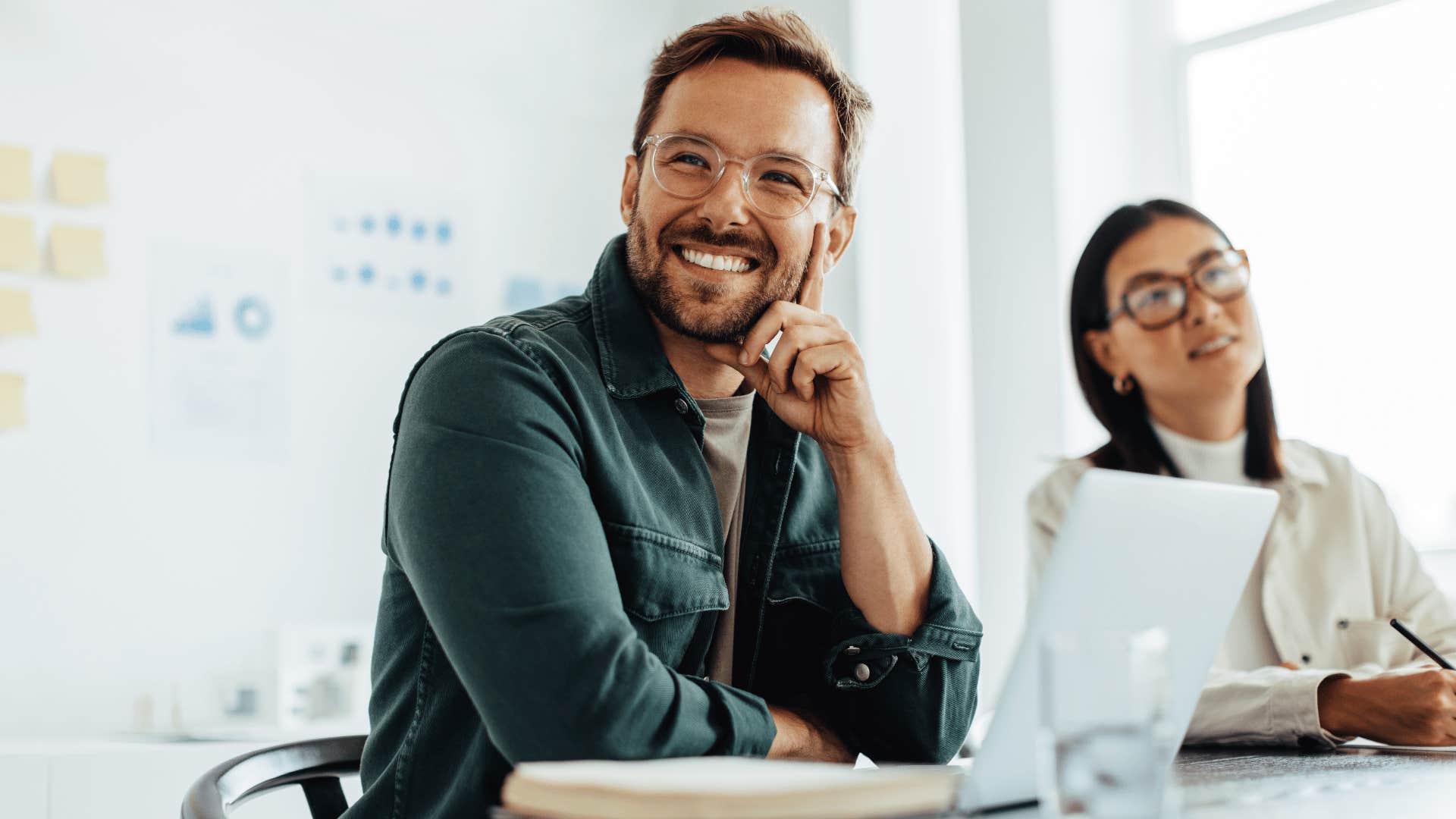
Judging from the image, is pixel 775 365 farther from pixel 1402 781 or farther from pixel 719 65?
pixel 1402 781

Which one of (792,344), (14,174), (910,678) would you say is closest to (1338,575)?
(910,678)

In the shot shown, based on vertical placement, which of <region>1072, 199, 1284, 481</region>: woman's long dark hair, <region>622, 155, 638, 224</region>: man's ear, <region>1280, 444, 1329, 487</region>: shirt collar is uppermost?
<region>622, 155, 638, 224</region>: man's ear

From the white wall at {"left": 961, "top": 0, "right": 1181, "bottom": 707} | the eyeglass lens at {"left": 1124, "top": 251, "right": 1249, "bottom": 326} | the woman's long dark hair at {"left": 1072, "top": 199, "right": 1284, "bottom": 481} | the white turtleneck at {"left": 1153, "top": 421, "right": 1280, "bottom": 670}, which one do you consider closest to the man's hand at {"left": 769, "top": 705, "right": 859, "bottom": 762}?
the white turtleneck at {"left": 1153, "top": 421, "right": 1280, "bottom": 670}

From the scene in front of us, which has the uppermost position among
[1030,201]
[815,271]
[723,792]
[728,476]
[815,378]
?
[1030,201]

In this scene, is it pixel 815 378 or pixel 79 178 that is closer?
pixel 815 378

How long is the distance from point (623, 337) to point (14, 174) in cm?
187

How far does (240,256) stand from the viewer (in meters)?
2.84

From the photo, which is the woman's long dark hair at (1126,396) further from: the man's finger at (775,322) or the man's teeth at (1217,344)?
the man's finger at (775,322)

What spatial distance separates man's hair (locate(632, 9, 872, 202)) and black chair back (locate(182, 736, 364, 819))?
74 cm

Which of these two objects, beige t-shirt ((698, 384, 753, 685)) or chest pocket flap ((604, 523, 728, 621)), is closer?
chest pocket flap ((604, 523, 728, 621))

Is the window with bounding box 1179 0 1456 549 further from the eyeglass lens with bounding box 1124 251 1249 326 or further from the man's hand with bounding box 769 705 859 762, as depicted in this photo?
the man's hand with bounding box 769 705 859 762

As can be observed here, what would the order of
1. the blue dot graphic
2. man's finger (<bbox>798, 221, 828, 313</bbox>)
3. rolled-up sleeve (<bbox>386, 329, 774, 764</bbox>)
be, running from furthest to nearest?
the blue dot graphic < man's finger (<bbox>798, 221, 828, 313</bbox>) < rolled-up sleeve (<bbox>386, 329, 774, 764</bbox>)

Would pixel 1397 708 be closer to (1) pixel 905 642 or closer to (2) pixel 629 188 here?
(1) pixel 905 642

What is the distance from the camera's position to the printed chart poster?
8.97 ft
